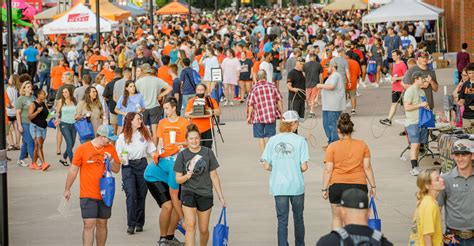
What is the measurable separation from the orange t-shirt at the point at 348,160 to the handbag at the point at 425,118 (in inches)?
214

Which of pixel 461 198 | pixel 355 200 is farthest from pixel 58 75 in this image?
pixel 355 200

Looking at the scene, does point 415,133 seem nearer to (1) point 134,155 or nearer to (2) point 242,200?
(2) point 242,200

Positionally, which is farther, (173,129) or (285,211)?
(173,129)

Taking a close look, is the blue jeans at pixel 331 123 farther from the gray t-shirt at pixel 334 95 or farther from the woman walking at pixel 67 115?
the woman walking at pixel 67 115

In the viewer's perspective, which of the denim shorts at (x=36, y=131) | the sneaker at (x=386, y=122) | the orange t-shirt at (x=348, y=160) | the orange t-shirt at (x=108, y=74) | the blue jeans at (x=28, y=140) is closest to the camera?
the orange t-shirt at (x=348, y=160)

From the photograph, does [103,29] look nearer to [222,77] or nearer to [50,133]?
[222,77]

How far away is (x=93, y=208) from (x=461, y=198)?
3906mm

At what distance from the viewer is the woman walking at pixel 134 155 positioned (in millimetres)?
13281

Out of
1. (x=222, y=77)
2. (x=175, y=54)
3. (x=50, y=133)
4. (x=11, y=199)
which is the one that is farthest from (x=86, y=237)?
(x=175, y=54)

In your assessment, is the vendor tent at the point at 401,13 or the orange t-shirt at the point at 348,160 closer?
the orange t-shirt at the point at 348,160

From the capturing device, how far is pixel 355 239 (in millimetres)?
6527

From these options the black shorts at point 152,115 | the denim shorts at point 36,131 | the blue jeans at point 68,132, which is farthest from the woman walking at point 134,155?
the black shorts at point 152,115

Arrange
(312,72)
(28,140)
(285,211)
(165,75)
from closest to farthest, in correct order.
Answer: (285,211)
(28,140)
(165,75)
(312,72)

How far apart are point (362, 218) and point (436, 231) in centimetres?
312
